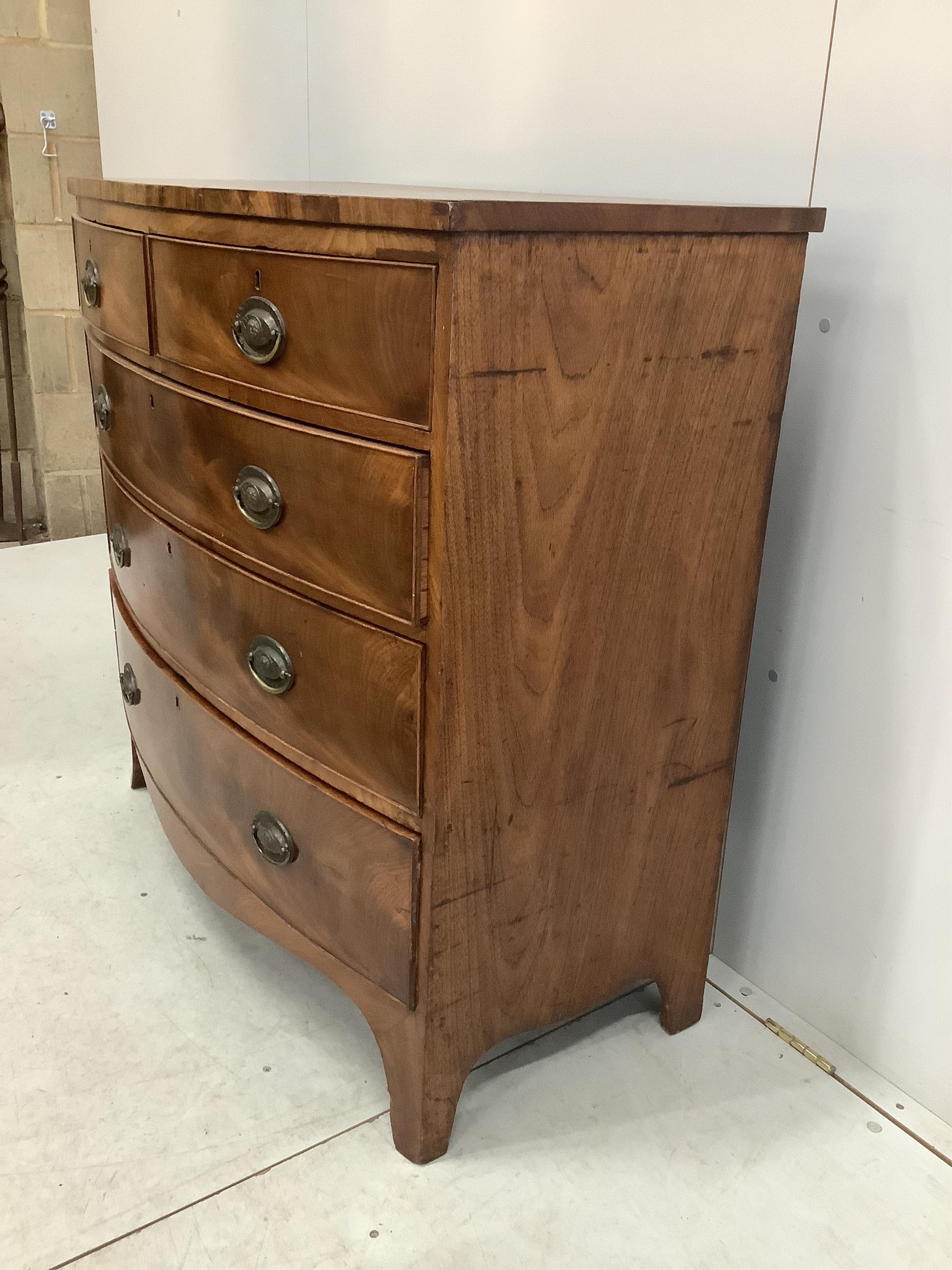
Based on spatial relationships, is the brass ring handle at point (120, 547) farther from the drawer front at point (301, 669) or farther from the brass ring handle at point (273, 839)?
the brass ring handle at point (273, 839)

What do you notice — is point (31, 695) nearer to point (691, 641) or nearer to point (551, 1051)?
point (551, 1051)

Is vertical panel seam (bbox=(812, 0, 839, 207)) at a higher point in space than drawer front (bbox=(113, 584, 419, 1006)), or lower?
higher

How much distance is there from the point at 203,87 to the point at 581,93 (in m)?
1.36

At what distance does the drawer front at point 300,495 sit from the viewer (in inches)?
36.9

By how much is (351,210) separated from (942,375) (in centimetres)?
63

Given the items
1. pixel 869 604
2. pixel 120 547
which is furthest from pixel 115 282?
pixel 869 604

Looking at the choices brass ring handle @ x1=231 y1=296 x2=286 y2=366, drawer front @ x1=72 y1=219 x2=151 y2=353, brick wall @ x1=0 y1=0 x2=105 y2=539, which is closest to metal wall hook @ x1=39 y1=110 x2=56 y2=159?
brick wall @ x1=0 y1=0 x2=105 y2=539

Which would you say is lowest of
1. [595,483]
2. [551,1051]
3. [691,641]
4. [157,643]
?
[551,1051]

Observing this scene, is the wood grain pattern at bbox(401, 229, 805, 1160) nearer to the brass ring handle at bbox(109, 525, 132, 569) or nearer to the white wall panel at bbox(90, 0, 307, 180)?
the brass ring handle at bbox(109, 525, 132, 569)

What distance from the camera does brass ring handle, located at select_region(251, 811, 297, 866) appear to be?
120 centimetres

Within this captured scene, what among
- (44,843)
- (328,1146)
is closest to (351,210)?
(328,1146)

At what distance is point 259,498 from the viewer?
3.51ft

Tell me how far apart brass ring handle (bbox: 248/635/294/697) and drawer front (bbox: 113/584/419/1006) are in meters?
0.09

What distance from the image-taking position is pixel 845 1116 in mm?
1265
